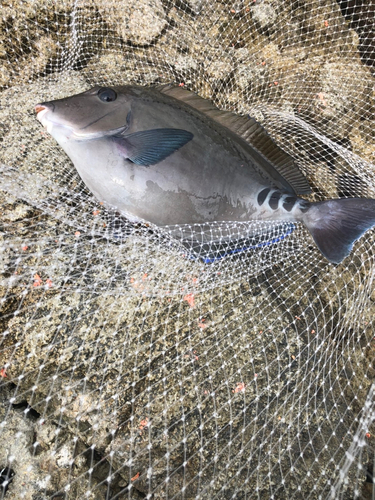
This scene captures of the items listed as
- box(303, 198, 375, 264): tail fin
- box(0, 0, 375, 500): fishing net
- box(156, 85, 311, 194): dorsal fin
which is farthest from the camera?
box(156, 85, 311, 194): dorsal fin

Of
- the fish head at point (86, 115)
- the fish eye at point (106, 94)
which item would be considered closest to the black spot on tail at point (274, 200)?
the fish head at point (86, 115)

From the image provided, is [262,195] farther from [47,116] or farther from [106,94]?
[47,116]

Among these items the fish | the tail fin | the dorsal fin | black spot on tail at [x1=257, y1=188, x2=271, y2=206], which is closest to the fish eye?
the fish

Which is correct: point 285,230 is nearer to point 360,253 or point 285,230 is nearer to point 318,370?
point 360,253

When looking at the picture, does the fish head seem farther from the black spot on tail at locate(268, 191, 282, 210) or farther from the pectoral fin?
the black spot on tail at locate(268, 191, 282, 210)

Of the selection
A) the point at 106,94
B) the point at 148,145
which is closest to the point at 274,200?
the point at 148,145

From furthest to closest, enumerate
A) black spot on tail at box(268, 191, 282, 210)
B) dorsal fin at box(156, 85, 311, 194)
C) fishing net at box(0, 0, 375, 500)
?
dorsal fin at box(156, 85, 311, 194) < black spot on tail at box(268, 191, 282, 210) < fishing net at box(0, 0, 375, 500)
